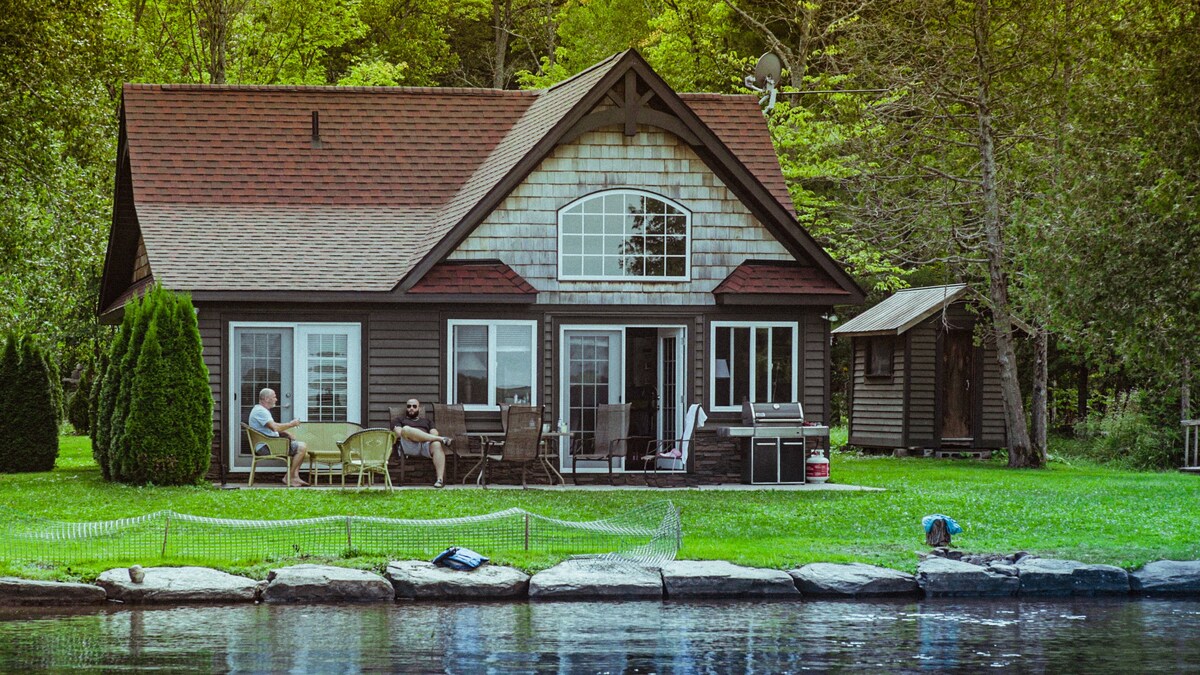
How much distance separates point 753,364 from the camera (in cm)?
2162

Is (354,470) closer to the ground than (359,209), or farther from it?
closer to the ground

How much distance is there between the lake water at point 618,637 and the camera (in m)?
8.90

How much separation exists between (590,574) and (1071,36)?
40.0ft

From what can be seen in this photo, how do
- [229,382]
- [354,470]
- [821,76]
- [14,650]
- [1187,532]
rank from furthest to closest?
[821,76], [229,382], [354,470], [1187,532], [14,650]

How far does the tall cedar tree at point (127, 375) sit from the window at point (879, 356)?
1622 cm

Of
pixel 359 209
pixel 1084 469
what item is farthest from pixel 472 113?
pixel 1084 469

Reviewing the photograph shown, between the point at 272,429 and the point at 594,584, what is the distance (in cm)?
876

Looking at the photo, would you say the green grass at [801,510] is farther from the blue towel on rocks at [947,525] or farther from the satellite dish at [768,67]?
the satellite dish at [768,67]

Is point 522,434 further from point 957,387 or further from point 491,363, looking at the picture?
point 957,387

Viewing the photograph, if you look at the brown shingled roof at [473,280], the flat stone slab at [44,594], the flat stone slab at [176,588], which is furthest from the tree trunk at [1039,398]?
the flat stone slab at [44,594]

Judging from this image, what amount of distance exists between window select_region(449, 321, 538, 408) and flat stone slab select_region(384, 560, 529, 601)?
364 inches

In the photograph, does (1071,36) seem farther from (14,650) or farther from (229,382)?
(14,650)

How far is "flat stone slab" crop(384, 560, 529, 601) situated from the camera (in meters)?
11.6

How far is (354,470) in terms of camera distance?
759 inches
